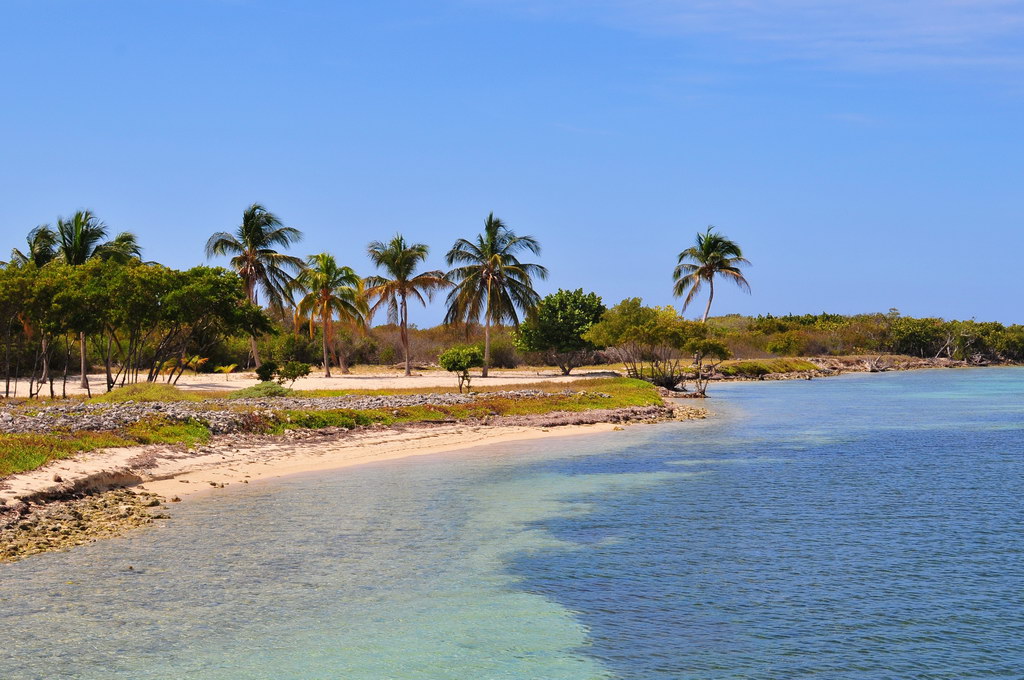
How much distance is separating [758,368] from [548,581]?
82.5m

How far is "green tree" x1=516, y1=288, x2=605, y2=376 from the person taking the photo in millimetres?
71125

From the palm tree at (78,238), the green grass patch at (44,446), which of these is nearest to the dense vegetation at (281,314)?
the palm tree at (78,238)

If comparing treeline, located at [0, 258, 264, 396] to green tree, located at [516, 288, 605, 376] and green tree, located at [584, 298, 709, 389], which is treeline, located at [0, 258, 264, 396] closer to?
green tree, located at [584, 298, 709, 389]

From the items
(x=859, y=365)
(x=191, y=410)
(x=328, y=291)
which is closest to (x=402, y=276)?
(x=328, y=291)

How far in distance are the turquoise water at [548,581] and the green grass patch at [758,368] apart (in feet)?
217

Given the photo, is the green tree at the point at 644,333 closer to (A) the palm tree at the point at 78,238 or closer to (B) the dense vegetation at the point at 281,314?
(B) the dense vegetation at the point at 281,314

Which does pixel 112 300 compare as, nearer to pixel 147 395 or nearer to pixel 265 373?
pixel 147 395

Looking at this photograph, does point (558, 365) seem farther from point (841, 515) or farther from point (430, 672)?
point (430, 672)

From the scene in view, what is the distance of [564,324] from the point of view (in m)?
71.2

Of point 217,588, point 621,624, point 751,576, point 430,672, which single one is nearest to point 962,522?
point 751,576

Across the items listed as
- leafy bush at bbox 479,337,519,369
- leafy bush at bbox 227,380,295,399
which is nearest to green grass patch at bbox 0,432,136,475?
leafy bush at bbox 227,380,295,399

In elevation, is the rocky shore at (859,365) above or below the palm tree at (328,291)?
below

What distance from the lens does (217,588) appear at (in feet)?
42.9

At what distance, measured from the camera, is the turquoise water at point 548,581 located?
1030 centimetres
